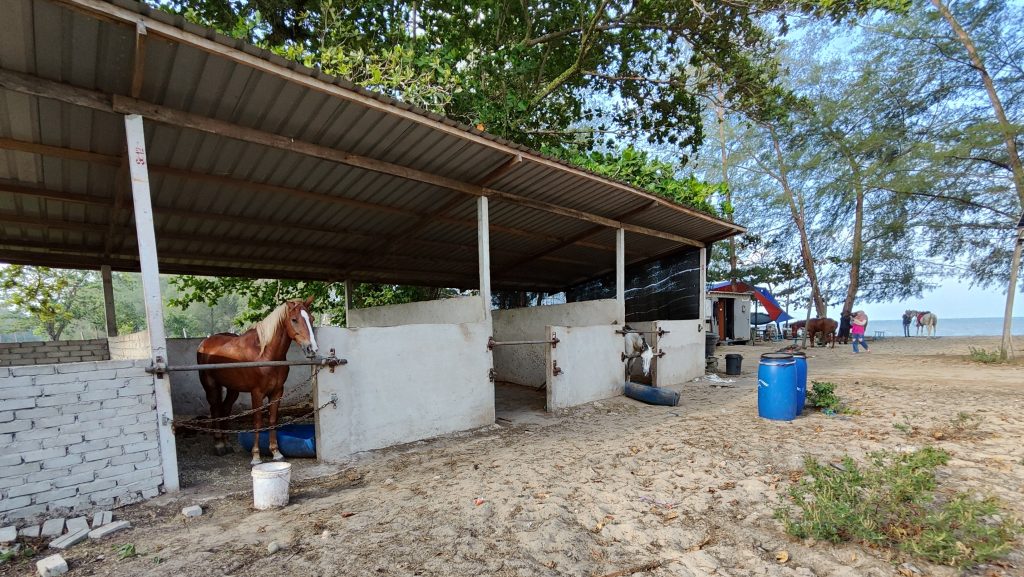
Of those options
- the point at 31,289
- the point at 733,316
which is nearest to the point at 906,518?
the point at 31,289

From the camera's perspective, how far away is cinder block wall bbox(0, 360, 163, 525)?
3014 mm

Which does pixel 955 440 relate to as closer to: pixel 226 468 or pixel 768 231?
pixel 226 468

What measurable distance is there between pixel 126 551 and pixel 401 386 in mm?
2810

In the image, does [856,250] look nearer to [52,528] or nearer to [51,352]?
[52,528]

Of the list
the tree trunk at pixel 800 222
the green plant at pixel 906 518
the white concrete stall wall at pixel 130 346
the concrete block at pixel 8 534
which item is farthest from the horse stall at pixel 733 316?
the concrete block at pixel 8 534

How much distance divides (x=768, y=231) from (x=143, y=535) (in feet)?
102

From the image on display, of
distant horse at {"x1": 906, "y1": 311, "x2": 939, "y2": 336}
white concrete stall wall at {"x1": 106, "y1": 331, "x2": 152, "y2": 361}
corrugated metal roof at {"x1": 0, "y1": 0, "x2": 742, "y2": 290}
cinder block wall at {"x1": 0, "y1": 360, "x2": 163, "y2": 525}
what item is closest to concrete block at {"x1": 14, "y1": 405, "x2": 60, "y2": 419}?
cinder block wall at {"x1": 0, "y1": 360, "x2": 163, "y2": 525}

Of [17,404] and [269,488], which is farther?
[269,488]

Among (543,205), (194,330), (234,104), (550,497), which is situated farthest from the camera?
(194,330)

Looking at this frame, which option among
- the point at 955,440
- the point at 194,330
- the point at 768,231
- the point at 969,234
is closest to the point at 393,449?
the point at 955,440

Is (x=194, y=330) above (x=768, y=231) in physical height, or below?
below

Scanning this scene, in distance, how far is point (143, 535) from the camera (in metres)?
2.95

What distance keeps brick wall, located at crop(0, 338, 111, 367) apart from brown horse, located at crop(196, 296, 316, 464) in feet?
12.7

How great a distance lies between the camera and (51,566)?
245 cm
